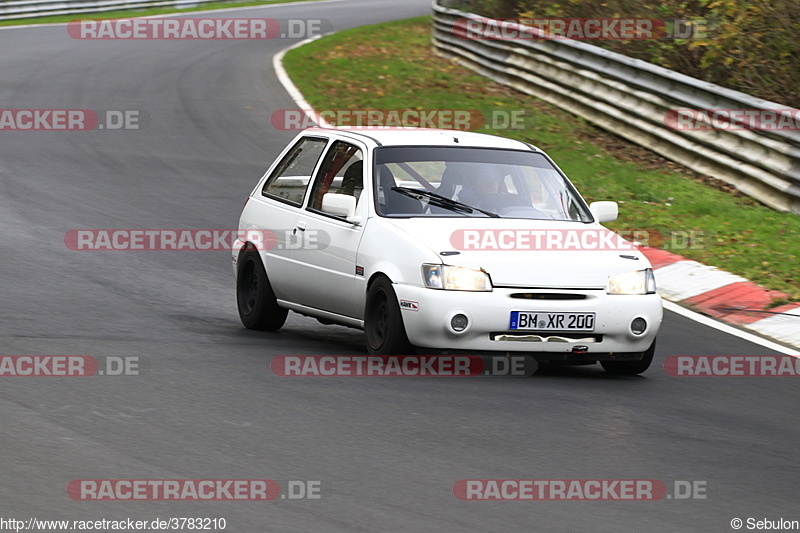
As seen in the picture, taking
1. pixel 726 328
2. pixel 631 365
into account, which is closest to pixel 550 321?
pixel 631 365

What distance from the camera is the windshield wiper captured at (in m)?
8.93

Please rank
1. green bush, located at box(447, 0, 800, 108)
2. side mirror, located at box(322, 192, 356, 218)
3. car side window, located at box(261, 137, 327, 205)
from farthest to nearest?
1. green bush, located at box(447, 0, 800, 108)
2. car side window, located at box(261, 137, 327, 205)
3. side mirror, located at box(322, 192, 356, 218)

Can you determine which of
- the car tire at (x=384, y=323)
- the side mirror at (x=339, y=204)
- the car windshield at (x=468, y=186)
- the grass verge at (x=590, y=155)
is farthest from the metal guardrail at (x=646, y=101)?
the car tire at (x=384, y=323)

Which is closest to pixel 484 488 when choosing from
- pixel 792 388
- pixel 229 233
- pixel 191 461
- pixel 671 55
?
pixel 191 461

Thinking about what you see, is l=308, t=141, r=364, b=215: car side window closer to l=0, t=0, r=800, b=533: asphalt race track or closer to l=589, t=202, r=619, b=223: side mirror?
Result: l=0, t=0, r=800, b=533: asphalt race track

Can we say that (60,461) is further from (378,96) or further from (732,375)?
(378,96)

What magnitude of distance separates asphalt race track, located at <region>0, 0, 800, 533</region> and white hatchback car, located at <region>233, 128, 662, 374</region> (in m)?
0.31

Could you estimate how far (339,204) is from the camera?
8867 mm

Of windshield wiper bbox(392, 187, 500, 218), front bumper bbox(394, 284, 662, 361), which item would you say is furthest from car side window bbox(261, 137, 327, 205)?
front bumper bbox(394, 284, 662, 361)

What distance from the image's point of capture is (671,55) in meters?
20.9

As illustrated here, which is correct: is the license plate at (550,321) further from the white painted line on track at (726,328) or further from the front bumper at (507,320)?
the white painted line on track at (726,328)

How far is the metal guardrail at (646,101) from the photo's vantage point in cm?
1555

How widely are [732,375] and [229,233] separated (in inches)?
248

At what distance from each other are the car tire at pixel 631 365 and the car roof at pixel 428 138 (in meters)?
1.78
